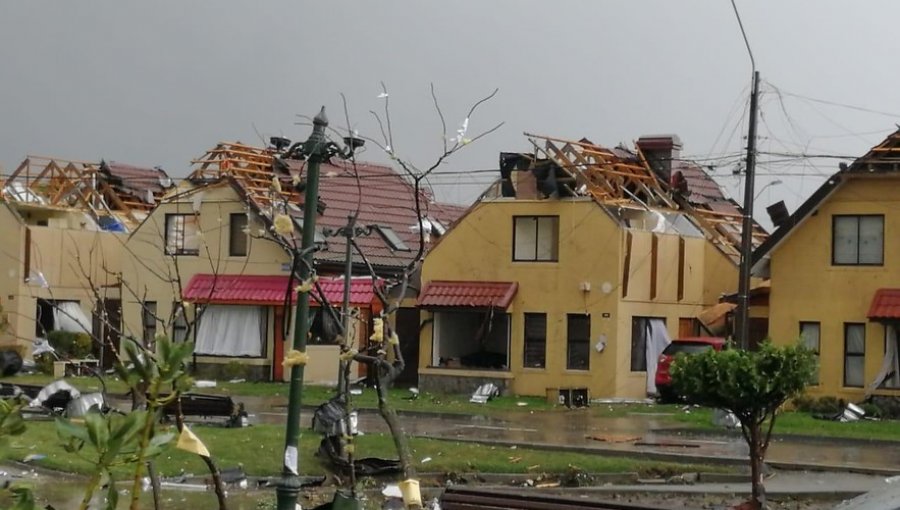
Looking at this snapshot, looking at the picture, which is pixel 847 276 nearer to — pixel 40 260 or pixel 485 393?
pixel 485 393

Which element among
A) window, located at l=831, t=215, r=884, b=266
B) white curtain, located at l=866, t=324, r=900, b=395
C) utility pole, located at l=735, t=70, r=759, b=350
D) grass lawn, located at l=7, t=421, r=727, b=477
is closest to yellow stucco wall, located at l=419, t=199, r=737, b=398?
window, located at l=831, t=215, r=884, b=266

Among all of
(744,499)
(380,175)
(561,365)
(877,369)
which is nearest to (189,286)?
(380,175)

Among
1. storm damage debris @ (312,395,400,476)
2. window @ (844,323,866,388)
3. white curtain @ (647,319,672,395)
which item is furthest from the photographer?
white curtain @ (647,319,672,395)

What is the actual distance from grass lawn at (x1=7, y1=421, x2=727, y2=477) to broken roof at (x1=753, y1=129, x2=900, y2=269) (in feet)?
45.9

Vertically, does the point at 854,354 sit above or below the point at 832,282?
below

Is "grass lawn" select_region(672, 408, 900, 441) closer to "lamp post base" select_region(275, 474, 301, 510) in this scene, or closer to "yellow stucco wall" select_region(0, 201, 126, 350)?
"lamp post base" select_region(275, 474, 301, 510)

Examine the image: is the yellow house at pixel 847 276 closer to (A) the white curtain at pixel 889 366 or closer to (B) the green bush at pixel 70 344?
(A) the white curtain at pixel 889 366

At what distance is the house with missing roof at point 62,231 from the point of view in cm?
4706

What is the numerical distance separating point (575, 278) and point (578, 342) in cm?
176

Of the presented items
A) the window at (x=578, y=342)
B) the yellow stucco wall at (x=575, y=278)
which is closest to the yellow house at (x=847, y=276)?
the yellow stucco wall at (x=575, y=278)

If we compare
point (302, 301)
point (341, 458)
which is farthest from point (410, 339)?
point (302, 301)

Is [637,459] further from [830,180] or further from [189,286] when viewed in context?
[189,286]

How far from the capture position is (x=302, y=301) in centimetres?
1085

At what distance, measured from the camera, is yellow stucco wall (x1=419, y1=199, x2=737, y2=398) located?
3778 cm
